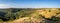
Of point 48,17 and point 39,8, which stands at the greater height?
point 39,8

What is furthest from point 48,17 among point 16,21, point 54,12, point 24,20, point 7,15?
point 7,15

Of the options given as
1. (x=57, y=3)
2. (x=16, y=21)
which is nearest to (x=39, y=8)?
(x=57, y=3)

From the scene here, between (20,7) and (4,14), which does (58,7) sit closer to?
(20,7)

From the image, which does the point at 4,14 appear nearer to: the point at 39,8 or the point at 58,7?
the point at 39,8

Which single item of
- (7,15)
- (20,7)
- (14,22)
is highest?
(20,7)

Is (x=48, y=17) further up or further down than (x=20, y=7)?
further down

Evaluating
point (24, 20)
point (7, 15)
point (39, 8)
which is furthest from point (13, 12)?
point (39, 8)

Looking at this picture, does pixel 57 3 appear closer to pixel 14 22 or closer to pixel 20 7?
pixel 20 7
